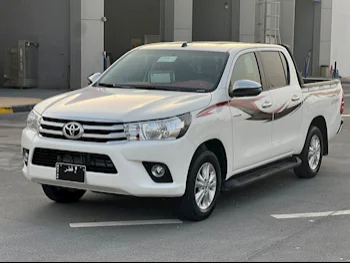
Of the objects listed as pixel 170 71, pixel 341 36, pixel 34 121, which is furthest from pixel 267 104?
pixel 341 36

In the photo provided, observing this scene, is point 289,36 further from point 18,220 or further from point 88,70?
point 18,220

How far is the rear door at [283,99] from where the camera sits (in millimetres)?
7660

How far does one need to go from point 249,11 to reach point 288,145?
74.8ft

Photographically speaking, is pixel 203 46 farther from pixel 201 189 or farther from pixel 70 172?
pixel 70 172

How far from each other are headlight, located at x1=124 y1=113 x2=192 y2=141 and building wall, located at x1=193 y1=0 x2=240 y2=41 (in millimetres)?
24797

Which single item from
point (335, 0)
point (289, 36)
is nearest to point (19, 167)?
point (289, 36)

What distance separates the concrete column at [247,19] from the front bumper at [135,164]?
2451 cm

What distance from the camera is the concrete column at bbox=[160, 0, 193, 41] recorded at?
26.5 m

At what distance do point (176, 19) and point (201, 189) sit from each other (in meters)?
20.9

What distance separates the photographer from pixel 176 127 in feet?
19.4

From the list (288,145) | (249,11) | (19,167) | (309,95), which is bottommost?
(19,167)

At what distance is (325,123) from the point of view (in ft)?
29.9

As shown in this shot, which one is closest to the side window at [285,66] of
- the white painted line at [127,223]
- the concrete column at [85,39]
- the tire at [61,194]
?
the white painted line at [127,223]

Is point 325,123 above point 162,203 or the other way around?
above
